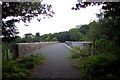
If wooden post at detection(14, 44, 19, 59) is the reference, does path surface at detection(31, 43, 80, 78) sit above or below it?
below

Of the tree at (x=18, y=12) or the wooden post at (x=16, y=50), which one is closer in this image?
the tree at (x=18, y=12)

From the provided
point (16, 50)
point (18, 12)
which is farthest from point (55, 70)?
point (16, 50)

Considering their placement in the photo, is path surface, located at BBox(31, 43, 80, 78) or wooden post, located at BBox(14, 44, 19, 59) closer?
path surface, located at BBox(31, 43, 80, 78)

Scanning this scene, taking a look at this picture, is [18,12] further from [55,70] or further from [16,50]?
[16,50]

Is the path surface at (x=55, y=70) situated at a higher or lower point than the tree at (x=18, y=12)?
lower

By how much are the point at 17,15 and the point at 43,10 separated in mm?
1772

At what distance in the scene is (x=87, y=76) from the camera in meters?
8.52

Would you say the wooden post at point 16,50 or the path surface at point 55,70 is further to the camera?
the wooden post at point 16,50

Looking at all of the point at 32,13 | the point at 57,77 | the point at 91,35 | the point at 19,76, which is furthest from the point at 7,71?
the point at 91,35

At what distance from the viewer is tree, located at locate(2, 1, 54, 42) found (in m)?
9.59

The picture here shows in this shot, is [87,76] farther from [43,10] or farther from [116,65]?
[43,10]

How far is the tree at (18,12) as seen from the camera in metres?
9.59

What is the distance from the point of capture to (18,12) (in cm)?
1030

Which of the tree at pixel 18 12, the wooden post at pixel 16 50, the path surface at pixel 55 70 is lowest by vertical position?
the path surface at pixel 55 70
